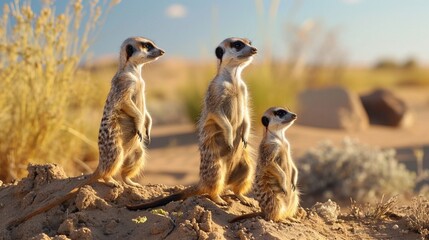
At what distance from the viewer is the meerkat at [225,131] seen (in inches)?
163

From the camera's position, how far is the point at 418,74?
3512 centimetres

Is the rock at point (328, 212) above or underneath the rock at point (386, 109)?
above

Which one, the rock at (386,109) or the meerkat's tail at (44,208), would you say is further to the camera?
the rock at (386,109)

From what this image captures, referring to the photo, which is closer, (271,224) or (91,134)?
(271,224)

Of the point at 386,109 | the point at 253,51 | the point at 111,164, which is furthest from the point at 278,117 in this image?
the point at 386,109

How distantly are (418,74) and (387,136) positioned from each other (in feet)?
73.2

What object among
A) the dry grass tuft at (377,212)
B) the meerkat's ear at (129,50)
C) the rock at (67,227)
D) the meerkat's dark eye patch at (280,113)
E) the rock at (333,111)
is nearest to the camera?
the rock at (67,227)

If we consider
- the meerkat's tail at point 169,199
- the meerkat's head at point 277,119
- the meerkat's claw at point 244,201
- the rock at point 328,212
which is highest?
the meerkat's head at point 277,119

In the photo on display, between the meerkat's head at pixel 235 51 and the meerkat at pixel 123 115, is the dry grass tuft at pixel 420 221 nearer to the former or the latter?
the meerkat's head at pixel 235 51

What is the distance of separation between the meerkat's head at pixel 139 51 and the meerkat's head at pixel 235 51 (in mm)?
393

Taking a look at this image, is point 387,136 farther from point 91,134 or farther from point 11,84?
point 11,84

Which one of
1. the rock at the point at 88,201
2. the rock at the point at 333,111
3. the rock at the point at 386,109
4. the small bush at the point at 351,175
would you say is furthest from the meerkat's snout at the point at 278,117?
the rock at the point at 386,109

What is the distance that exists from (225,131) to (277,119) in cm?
35

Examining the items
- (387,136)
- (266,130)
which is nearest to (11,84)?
(266,130)
